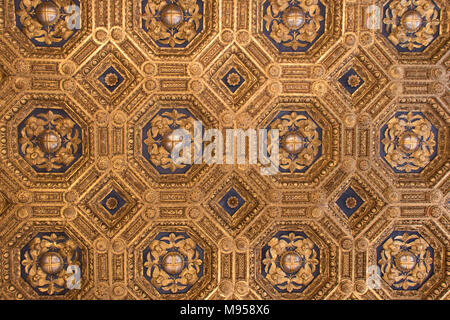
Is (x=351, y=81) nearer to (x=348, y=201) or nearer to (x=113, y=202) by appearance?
(x=348, y=201)

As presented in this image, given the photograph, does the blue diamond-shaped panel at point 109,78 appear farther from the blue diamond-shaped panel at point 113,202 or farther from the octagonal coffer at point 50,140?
the blue diamond-shaped panel at point 113,202

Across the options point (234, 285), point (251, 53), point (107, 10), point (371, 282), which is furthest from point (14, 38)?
point (371, 282)

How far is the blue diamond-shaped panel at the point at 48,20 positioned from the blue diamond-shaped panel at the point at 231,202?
4.90m

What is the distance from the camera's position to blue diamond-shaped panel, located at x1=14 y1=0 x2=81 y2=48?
7488mm

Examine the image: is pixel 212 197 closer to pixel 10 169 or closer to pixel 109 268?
pixel 109 268

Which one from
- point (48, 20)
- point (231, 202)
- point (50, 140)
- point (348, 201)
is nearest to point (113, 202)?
point (50, 140)

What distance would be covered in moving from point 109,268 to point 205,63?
5048 millimetres

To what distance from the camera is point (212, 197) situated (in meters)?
7.98

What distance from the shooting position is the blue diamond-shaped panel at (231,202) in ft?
26.6

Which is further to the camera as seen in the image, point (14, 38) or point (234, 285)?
point (234, 285)

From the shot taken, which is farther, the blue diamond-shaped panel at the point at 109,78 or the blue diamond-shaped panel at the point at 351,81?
the blue diamond-shaped panel at the point at 351,81

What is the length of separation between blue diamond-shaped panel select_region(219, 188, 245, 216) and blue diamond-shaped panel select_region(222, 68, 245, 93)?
2338 millimetres

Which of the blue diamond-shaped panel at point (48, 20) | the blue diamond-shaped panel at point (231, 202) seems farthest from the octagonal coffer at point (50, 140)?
the blue diamond-shaped panel at point (231, 202)

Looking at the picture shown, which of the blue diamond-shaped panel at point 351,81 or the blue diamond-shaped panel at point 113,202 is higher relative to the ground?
the blue diamond-shaped panel at point 351,81
